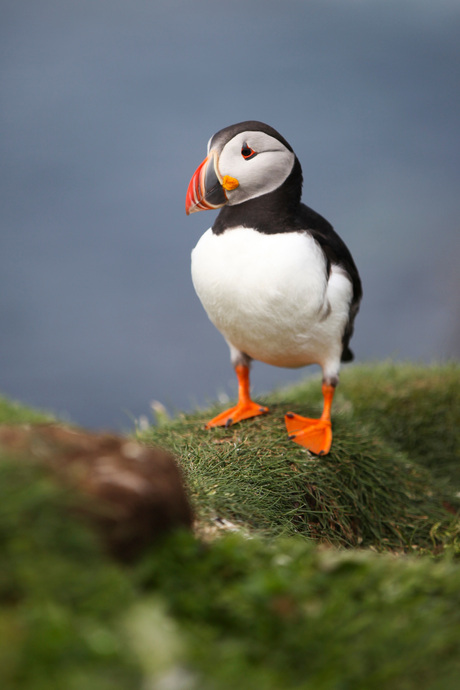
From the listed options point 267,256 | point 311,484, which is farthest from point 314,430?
point 267,256

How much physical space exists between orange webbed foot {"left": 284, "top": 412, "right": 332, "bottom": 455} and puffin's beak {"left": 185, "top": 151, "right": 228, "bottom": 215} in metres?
1.21

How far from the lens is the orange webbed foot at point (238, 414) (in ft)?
12.3

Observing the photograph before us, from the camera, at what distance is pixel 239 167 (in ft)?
10.5

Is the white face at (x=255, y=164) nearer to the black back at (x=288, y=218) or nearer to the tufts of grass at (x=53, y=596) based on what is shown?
the black back at (x=288, y=218)

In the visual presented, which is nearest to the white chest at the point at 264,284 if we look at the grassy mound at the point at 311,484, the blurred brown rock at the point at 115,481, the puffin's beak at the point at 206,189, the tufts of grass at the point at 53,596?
the puffin's beak at the point at 206,189

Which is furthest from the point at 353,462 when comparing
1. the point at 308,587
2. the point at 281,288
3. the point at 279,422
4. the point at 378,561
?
the point at 308,587

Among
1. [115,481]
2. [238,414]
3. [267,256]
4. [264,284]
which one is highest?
[267,256]

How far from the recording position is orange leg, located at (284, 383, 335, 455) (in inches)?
139

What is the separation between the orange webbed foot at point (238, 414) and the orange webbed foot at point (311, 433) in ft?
0.71

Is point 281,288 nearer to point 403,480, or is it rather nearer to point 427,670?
point 403,480

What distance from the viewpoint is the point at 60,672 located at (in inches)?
46.6

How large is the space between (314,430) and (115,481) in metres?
2.22

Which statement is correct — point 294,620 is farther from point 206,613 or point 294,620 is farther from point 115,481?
point 115,481

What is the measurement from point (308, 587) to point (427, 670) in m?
0.31
